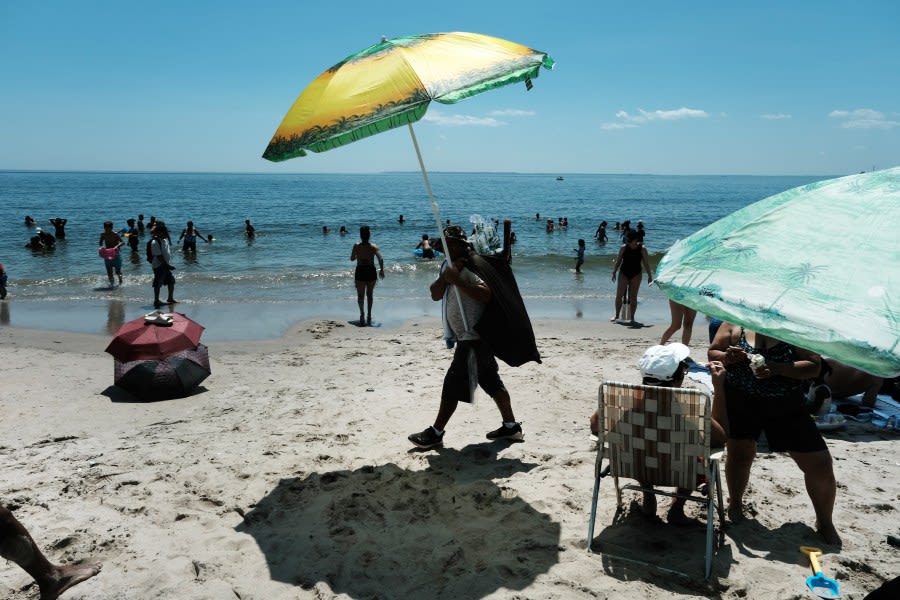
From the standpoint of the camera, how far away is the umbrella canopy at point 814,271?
7.02 feet

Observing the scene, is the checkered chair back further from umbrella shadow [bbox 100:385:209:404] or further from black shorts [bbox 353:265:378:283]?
black shorts [bbox 353:265:378:283]

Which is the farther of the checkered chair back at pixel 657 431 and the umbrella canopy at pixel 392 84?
the umbrella canopy at pixel 392 84

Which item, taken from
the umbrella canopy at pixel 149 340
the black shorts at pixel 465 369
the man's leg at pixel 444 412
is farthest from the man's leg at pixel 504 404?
the umbrella canopy at pixel 149 340

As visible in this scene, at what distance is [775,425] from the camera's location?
3.68 meters

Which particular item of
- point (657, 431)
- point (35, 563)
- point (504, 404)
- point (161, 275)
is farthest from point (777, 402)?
point (161, 275)

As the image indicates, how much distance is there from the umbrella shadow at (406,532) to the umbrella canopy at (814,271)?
1.89 m

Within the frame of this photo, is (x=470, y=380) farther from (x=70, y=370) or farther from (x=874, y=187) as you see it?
(x=70, y=370)

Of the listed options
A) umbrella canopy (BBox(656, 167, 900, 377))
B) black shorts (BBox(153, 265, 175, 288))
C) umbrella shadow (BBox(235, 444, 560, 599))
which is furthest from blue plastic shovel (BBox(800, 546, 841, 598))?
black shorts (BBox(153, 265, 175, 288))

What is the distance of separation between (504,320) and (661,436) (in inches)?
66.1

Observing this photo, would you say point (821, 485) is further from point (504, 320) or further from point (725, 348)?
point (504, 320)

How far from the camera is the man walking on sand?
4.68m

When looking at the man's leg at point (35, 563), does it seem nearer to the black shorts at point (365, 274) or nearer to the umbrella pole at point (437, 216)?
the umbrella pole at point (437, 216)

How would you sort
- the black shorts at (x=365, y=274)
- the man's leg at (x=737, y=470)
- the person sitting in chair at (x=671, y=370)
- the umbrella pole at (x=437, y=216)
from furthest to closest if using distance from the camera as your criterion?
the black shorts at (x=365, y=274) < the umbrella pole at (x=437, y=216) < the man's leg at (x=737, y=470) < the person sitting in chair at (x=671, y=370)

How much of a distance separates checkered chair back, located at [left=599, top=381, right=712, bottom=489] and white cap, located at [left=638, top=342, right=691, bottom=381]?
9.2 inches
